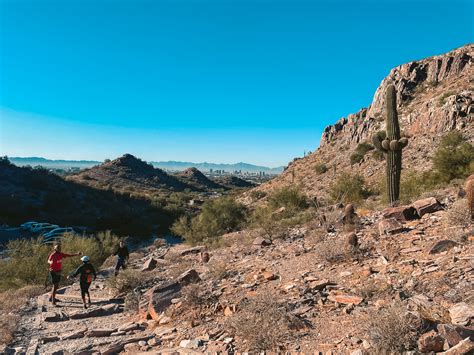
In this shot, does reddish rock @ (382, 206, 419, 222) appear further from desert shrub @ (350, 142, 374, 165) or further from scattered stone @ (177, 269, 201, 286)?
desert shrub @ (350, 142, 374, 165)

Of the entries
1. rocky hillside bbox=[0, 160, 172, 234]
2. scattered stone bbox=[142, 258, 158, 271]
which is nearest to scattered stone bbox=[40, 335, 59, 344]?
scattered stone bbox=[142, 258, 158, 271]

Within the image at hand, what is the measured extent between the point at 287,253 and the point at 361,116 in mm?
50272

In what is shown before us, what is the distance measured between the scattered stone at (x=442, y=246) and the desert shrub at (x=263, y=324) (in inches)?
131

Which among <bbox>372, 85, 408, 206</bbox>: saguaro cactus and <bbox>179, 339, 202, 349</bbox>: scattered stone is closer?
<bbox>179, 339, 202, 349</bbox>: scattered stone

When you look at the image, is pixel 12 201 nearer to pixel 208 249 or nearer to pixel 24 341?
pixel 208 249

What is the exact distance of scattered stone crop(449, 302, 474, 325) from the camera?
4.45 metres

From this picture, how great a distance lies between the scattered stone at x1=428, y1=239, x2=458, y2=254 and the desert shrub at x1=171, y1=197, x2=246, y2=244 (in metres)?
14.7

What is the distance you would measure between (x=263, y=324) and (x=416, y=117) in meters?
34.7

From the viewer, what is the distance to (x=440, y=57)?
150ft

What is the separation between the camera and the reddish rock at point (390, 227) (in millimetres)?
9406

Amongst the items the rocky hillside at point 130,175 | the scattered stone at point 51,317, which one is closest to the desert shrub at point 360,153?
the scattered stone at point 51,317

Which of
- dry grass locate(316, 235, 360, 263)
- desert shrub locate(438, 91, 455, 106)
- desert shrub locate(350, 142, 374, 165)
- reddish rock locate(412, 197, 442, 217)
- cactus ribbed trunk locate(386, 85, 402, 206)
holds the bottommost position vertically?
dry grass locate(316, 235, 360, 263)

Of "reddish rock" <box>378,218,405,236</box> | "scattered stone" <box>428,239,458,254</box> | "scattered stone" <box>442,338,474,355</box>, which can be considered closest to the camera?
"scattered stone" <box>442,338,474,355</box>

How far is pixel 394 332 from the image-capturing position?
4.42m
